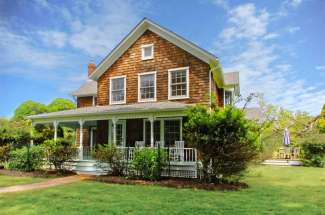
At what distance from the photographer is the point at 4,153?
52.2 feet

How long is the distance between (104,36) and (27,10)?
6.71 meters

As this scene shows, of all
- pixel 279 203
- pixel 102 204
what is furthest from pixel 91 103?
pixel 279 203

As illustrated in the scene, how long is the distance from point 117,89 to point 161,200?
993 cm

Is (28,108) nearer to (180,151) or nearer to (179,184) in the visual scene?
(180,151)

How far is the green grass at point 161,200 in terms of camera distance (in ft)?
21.1

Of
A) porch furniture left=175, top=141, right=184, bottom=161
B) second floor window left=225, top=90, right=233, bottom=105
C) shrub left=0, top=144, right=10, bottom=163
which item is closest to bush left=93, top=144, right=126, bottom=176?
porch furniture left=175, top=141, right=184, bottom=161

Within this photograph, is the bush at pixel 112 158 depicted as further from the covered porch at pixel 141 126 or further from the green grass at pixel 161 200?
the green grass at pixel 161 200

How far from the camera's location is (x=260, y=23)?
17.8 m

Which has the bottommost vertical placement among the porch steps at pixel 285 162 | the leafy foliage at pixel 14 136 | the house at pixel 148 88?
the porch steps at pixel 285 162

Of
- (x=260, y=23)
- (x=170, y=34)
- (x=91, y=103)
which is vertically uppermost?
(x=260, y=23)

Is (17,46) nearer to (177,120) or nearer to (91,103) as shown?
(91,103)

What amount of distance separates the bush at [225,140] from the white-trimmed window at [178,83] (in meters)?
4.17

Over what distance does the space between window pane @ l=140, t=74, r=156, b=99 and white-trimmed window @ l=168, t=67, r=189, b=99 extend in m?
1.07

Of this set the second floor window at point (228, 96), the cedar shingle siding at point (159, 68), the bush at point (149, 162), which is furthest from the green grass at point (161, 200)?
the second floor window at point (228, 96)
